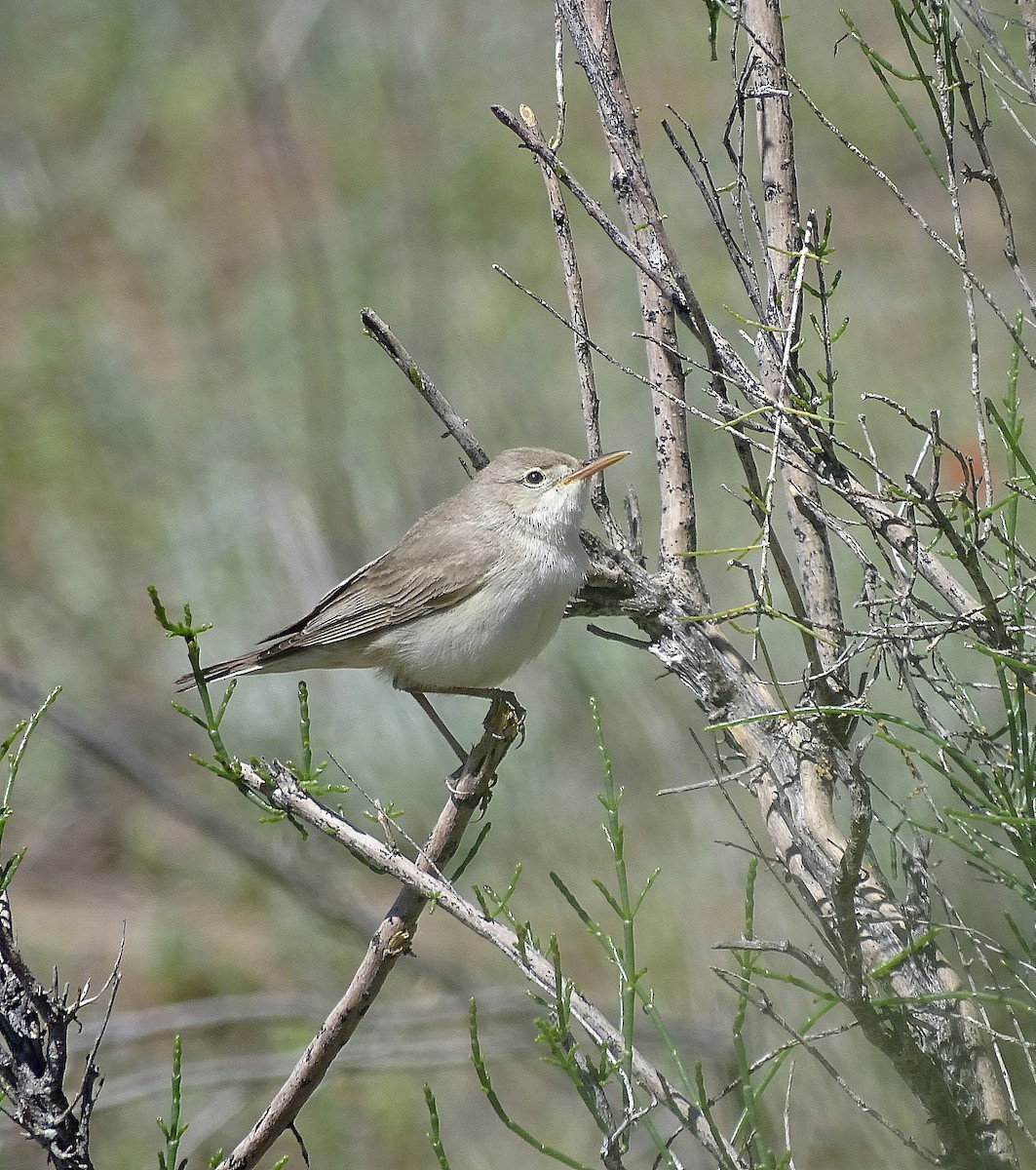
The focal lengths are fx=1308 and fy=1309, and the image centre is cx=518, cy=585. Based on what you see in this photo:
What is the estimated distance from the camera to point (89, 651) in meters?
9.26

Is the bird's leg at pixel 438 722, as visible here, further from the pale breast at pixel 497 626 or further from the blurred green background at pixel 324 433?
the blurred green background at pixel 324 433

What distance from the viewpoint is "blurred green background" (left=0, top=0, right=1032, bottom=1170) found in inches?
256

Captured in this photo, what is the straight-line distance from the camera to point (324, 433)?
8406mm

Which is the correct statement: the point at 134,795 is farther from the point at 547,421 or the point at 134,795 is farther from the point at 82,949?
the point at 547,421

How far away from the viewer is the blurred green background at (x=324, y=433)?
6.50m

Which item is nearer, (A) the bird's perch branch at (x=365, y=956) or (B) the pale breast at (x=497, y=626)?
(A) the bird's perch branch at (x=365, y=956)

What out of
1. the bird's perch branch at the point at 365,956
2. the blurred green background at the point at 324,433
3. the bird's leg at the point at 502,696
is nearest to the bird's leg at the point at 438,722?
the bird's leg at the point at 502,696

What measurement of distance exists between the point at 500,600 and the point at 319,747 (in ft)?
12.5

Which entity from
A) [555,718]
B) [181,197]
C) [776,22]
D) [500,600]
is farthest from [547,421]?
[181,197]

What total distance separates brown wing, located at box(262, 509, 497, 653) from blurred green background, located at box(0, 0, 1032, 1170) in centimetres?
129

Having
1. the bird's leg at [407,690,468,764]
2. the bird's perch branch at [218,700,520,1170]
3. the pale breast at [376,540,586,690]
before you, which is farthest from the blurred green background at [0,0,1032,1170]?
the bird's perch branch at [218,700,520,1170]

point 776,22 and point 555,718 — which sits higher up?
point 776,22

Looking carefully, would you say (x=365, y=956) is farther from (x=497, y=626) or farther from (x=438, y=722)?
(x=438, y=722)

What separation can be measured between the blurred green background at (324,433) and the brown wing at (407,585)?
1287mm
